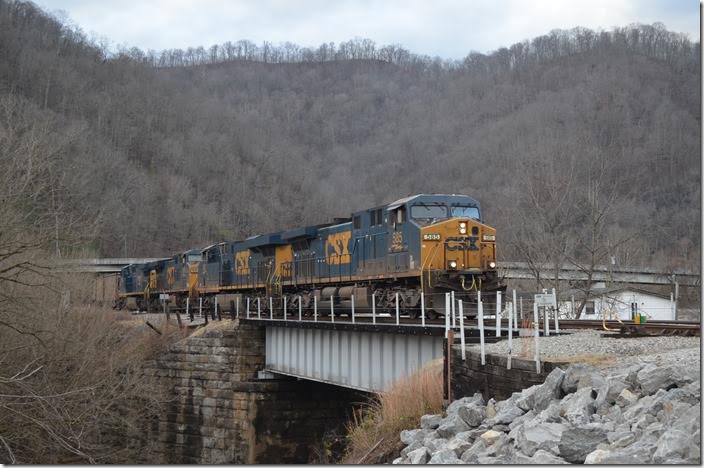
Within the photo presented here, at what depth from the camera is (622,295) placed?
150ft

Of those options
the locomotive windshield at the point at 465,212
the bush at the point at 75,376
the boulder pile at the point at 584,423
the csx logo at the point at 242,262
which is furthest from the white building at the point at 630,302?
the boulder pile at the point at 584,423

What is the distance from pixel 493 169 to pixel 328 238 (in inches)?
3734

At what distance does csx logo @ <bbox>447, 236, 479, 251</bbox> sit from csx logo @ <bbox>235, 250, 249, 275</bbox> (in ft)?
48.9

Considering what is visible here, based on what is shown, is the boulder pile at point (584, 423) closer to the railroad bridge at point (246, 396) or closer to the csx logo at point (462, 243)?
the csx logo at point (462, 243)

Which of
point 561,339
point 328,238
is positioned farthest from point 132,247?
point 561,339

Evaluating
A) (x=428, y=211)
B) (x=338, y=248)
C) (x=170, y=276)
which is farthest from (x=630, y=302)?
(x=170, y=276)

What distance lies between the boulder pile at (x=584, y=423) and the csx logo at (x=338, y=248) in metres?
15.8

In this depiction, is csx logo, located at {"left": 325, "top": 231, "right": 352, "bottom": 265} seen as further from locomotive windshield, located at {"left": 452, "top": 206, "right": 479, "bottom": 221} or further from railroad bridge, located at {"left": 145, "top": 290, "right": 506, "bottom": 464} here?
locomotive windshield, located at {"left": 452, "top": 206, "right": 479, "bottom": 221}

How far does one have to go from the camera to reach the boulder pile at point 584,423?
7128mm

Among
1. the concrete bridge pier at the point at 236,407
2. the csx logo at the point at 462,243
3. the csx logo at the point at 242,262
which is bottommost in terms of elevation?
the concrete bridge pier at the point at 236,407

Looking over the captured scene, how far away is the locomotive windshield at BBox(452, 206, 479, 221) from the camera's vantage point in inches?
944

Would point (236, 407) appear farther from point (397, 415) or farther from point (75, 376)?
point (397, 415)

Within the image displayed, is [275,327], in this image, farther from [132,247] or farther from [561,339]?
[132,247]

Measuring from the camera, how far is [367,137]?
170375mm
